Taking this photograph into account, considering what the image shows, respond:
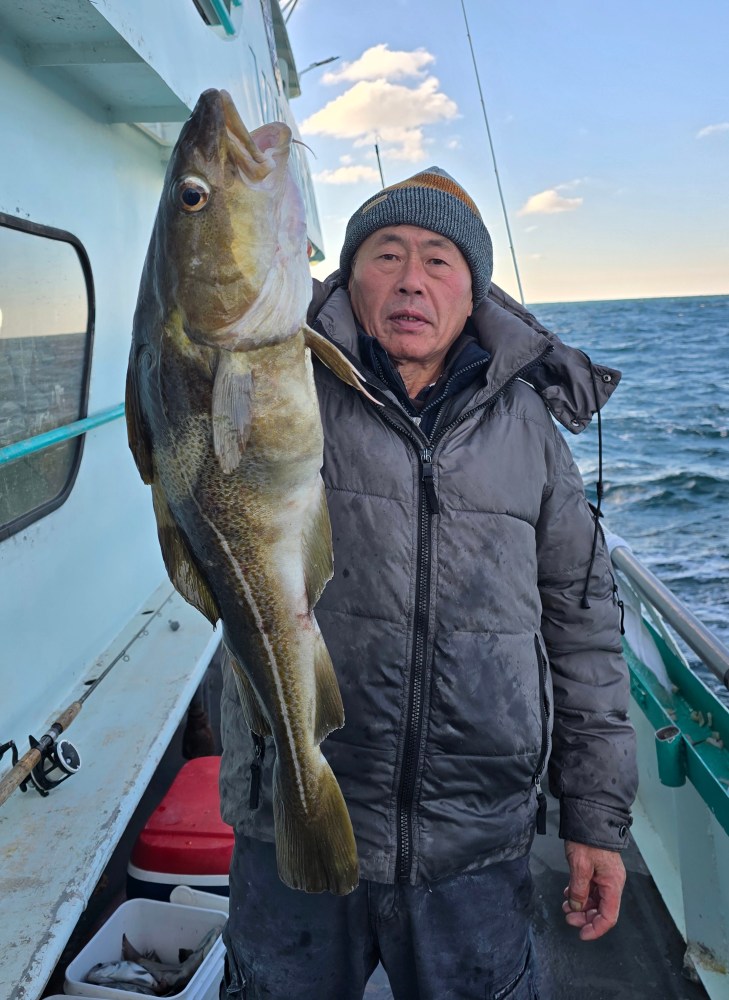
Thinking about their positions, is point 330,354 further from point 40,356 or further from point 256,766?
point 40,356

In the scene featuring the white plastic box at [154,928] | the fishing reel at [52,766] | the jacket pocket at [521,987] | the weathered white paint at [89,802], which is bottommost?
the white plastic box at [154,928]

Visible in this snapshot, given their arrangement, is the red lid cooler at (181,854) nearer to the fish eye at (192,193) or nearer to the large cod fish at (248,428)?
the large cod fish at (248,428)

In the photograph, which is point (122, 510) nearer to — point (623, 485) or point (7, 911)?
point (7, 911)

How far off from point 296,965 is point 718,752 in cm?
192

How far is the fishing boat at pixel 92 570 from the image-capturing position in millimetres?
2605

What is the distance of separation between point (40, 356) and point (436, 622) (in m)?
2.09

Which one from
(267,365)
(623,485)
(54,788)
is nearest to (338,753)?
(267,365)

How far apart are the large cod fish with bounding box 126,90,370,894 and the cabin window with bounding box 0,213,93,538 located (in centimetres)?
140

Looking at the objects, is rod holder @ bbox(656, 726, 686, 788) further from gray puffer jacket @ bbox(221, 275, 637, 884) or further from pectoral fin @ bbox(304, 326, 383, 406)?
pectoral fin @ bbox(304, 326, 383, 406)

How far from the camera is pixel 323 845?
1745 mm

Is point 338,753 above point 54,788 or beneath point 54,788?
above

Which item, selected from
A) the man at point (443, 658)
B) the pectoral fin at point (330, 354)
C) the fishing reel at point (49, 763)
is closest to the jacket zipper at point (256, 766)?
the man at point (443, 658)

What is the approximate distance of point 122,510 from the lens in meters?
3.96

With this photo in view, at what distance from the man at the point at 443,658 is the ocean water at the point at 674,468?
6.18m
